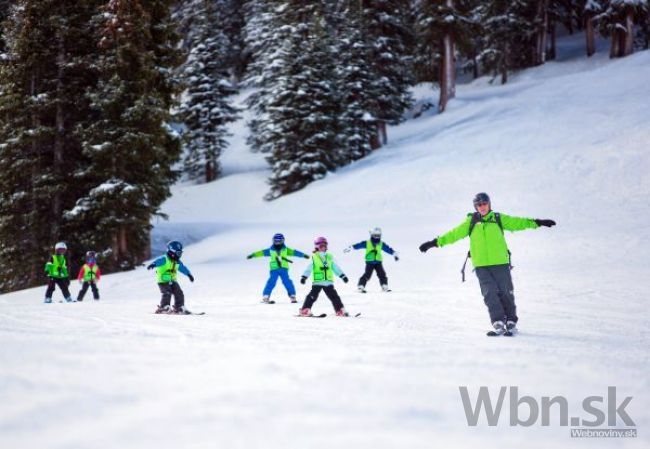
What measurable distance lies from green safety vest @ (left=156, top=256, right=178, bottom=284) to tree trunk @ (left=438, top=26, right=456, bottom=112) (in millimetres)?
33751

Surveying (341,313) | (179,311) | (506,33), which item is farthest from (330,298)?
(506,33)

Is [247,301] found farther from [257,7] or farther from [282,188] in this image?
[257,7]

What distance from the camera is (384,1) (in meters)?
37.5

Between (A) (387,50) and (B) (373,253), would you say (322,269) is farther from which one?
(A) (387,50)

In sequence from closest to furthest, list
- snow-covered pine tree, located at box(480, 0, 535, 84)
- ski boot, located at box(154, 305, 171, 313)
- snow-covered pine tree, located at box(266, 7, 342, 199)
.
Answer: ski boot, located at box(154, 305, 171, 313) < snow-covered pine tree, located at box(266, 7, 342, 199) < snow-covered pine tree, located at box(480, 0, 535, 84)

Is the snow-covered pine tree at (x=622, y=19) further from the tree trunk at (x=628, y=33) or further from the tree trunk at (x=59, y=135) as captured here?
the tree trunk at (x=59, y=135)

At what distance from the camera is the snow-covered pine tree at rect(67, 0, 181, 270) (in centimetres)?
1909

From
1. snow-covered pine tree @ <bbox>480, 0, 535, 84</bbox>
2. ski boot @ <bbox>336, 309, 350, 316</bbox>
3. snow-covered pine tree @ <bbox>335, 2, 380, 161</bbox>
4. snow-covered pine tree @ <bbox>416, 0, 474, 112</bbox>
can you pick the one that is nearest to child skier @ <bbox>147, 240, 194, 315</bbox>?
ski boot @ <bbox>336, 309, 350, 316</bbox>

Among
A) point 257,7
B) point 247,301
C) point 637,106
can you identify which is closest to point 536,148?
point 637,106

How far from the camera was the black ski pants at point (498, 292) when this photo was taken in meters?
6.61

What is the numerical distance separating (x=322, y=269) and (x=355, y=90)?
91.8 feet

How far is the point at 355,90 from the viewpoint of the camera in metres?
35.2

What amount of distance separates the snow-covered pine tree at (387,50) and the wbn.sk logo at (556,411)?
3344 cm

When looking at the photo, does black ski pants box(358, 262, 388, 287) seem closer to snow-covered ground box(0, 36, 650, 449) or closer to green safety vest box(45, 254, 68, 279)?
snow-covered ground box(0, 36, 650, 449)
